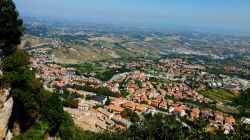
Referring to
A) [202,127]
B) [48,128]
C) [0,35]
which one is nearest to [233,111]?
[202,127]

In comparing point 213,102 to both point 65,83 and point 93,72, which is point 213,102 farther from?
point 93,72

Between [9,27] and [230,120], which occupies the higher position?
[9,27]

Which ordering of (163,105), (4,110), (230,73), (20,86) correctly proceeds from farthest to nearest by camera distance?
(230,73) → (163,105) → (20,86) → (4,110)

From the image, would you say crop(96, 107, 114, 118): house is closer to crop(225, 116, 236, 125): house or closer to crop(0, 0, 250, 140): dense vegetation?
crop(0, 0, 250, 140): dense vegetation

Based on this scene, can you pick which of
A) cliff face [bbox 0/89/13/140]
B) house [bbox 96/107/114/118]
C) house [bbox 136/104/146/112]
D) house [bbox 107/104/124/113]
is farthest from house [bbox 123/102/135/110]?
cliff face [bbox 0/89/13/140]

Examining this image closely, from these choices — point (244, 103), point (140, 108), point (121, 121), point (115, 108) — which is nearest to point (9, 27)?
point (121, 121)

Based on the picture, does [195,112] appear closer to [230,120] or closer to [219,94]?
[230,120]
